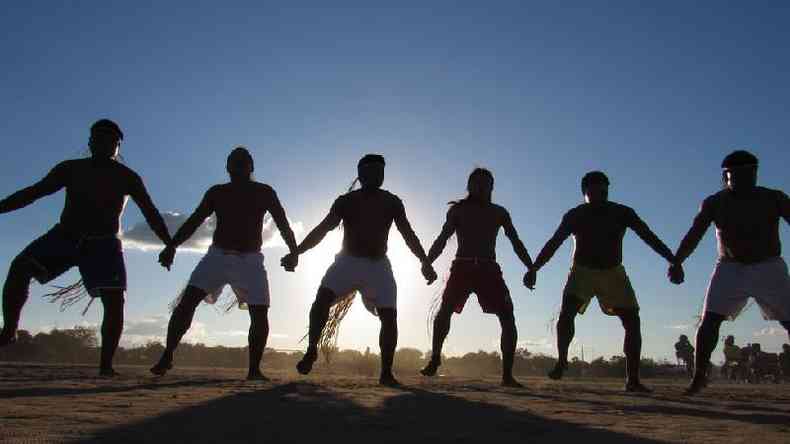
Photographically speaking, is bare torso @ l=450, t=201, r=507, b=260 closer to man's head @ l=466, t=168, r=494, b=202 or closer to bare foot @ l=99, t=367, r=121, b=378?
man's head @ l=466, t=168, r=494, b=202

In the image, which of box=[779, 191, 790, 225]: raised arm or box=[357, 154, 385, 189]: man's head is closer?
box=[779, 191, 790, 225]: raised arm

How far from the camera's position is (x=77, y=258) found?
7.38 metres

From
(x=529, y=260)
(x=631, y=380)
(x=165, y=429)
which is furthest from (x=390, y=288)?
(x=165, y=429)

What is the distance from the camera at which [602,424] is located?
13.2 feet

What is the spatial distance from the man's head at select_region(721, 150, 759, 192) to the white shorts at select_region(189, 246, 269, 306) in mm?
4855

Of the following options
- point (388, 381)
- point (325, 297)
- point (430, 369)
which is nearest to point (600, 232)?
point (430, 369)

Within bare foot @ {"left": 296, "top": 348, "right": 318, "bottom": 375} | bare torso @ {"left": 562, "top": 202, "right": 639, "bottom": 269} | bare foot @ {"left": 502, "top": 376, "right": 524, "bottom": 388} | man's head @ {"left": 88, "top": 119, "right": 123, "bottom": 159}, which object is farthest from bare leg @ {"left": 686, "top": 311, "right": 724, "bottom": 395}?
man's head @ {"left": 88, "top": 119, "right": 123, "bottom": 159}

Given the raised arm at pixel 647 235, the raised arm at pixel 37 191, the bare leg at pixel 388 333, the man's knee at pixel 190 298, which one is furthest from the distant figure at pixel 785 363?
the raised arm at pixel 37 191

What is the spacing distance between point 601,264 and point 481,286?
1.37 m

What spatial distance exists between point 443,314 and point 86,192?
4.14 m

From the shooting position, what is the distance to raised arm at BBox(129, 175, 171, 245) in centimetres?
785

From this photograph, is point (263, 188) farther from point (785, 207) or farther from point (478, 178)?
point (785, 207)

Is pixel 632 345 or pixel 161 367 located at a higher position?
pixel 632 345

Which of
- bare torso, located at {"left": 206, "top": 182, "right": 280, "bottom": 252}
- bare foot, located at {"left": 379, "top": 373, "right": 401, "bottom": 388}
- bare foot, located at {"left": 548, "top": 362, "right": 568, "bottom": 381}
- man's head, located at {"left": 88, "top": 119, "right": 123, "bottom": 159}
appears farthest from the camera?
bare foot, located at {"left": 548, "top": 362, "right": 568, "bottom": 381}
